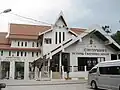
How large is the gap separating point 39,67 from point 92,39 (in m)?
9.36

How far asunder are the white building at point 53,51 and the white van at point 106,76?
12666mm

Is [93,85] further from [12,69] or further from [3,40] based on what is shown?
[3,40]

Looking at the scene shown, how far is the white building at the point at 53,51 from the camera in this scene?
35.9 m

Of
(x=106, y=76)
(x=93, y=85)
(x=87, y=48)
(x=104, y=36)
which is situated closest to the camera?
(x=106, y=76)

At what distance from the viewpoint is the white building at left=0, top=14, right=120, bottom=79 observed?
35938 mm

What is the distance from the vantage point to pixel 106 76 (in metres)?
19.6

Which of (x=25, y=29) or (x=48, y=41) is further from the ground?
(x=25, y=29)

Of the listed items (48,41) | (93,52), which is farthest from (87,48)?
(48,41)

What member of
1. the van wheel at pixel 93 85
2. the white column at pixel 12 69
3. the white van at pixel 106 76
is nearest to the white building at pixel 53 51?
the white column at pixel 12 69

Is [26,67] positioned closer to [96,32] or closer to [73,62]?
[73,62]

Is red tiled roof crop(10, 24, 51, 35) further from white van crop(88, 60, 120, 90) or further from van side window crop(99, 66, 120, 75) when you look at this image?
van side window crop(99, 66, 120, 75)

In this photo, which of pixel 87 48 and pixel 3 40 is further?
pixel 3 40

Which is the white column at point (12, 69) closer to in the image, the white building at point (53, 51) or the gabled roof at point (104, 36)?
the white building at point (53, 51)

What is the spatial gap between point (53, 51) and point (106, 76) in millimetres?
15958
